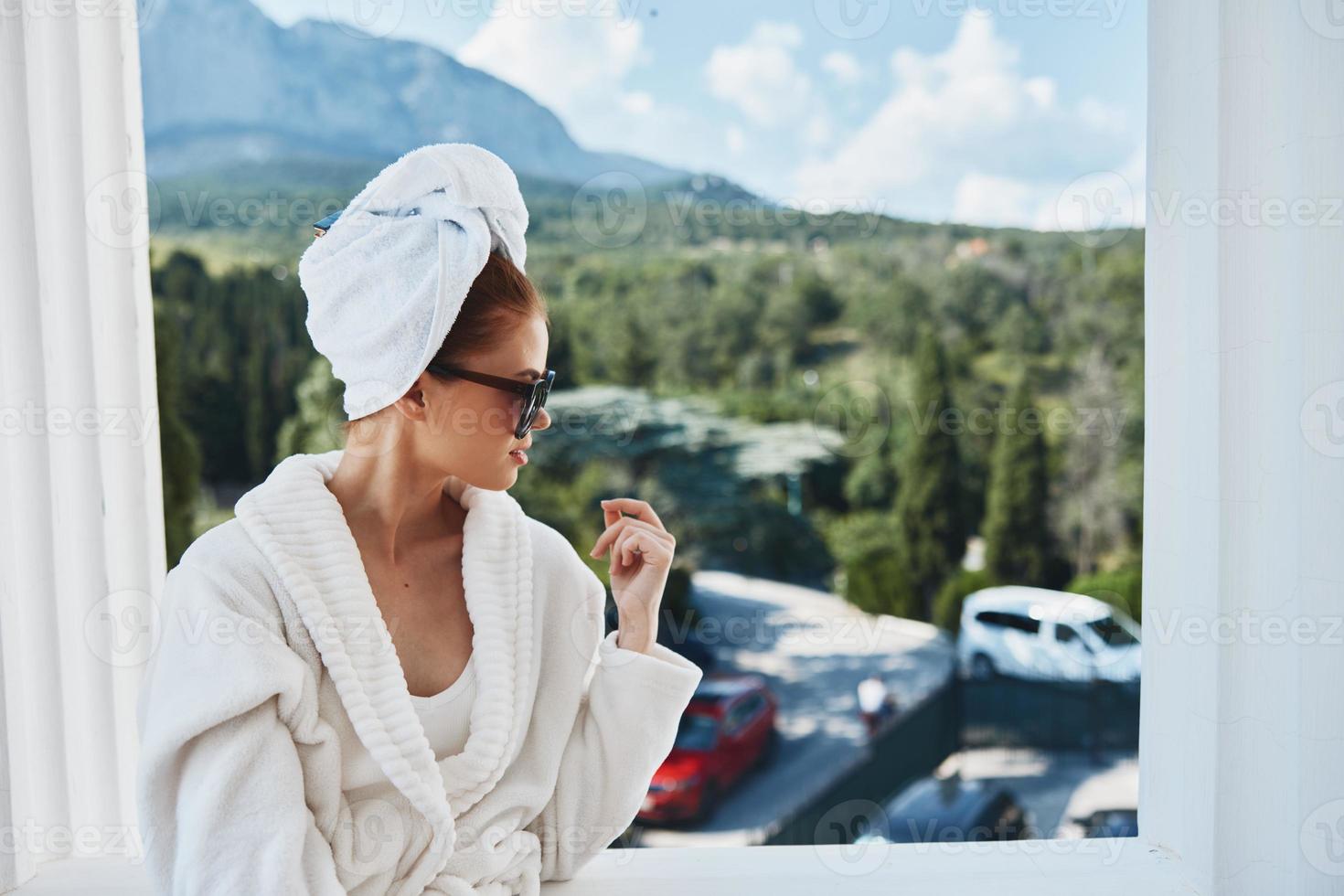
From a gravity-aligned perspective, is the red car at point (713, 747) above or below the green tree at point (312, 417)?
below

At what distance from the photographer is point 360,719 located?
0.93 m

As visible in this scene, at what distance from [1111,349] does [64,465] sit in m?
6.88

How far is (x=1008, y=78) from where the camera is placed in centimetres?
699

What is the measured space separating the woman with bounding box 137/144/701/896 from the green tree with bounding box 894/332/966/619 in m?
6.18

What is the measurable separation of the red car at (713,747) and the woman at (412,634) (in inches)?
207

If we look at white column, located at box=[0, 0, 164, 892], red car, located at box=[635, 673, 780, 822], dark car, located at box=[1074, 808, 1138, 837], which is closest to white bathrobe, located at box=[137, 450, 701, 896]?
white column, located at box=[0, 0, 164, 892]

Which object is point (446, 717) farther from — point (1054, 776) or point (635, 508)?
point (1054, 776)

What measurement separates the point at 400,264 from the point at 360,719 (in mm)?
405

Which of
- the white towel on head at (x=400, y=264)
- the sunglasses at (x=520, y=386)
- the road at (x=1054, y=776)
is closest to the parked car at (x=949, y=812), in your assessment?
the road at (x=1054, y=776)

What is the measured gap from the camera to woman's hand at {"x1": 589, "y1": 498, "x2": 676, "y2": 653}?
41.3 inches

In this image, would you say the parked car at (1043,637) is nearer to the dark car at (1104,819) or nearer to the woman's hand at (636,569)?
the dark car at (1104,819)

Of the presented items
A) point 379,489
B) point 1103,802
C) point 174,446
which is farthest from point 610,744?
point 1103,802

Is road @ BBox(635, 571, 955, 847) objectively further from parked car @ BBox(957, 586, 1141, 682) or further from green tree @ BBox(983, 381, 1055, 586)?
green tree @ BBox(983, 381, 1055, 586)

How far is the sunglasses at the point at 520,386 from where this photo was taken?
0.94m
